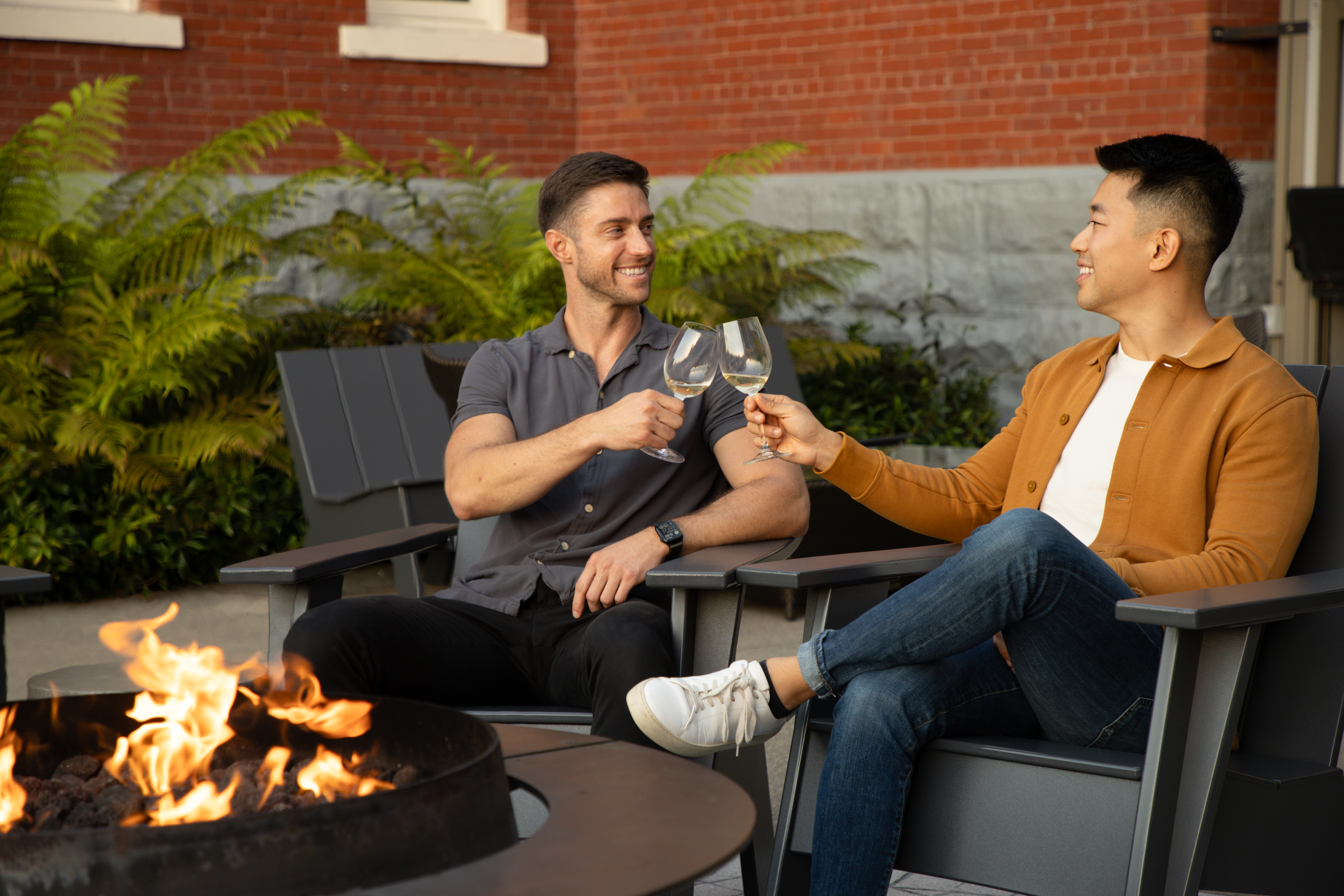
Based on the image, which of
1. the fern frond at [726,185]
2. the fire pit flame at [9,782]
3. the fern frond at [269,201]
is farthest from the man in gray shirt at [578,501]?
the fern frond at [726,185]

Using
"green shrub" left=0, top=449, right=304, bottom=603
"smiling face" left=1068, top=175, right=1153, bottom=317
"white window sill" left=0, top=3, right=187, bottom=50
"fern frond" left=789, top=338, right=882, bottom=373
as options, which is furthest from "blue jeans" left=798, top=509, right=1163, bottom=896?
"white window sill" left=0, top=3, right=187, bottom=50

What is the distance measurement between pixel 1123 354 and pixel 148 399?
4.77m

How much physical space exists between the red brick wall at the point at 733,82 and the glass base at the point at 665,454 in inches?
193

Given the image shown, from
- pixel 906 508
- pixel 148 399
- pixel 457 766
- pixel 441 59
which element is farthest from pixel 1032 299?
pixel 457 766

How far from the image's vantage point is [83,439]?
18.4ft

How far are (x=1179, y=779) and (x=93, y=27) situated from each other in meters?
6.81

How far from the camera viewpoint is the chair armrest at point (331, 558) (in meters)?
2.72

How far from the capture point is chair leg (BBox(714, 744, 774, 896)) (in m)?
2.68

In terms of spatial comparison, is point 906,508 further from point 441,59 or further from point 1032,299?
point 441,59

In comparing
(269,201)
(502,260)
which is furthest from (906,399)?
(269,201)

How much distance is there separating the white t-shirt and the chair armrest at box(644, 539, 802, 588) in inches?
21.1

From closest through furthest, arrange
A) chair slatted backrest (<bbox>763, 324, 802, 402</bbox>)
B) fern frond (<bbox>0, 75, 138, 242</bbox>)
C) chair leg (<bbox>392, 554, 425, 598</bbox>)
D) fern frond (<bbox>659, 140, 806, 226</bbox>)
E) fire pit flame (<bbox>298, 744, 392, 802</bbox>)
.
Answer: fire pit flame (<bbox>298, 744, 392, 802</bbox>) < chair leg (<bbox>392, 554, 425, 598</bbox>) < chair slatted backrest (<bbox>763, 324, 802, 402</bbox>) < fern frond (<bbox>0, 75, 138, 242</bbox>) < fern frond (<bbox>659, 140, 806, 226</bbox>)

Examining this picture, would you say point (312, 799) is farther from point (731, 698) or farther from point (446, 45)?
point (446, 45)

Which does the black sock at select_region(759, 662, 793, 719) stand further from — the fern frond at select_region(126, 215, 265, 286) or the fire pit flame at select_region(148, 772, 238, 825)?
the fern frond at select_region(126, 215, 265, 286)
